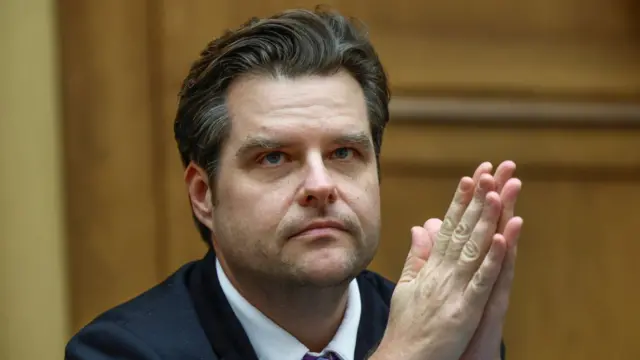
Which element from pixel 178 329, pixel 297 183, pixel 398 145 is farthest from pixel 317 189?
pixel 398 145

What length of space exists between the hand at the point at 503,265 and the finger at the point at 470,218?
2 centimetres

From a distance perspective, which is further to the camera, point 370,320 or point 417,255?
point 370,320

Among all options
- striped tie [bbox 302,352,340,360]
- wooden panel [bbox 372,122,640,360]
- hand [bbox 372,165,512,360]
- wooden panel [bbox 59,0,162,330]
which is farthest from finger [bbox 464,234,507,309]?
wooden panel [bbox 59,0,162,330]

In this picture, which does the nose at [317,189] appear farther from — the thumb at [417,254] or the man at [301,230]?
the thumb at [417,254]

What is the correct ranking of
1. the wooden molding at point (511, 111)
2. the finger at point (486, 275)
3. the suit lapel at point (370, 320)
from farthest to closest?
the wooden molding at point (511, 111) < the suit lapel at point (370, 320) < the finger at point (486, 275)

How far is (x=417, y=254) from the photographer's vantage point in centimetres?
129

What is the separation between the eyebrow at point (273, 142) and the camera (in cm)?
128

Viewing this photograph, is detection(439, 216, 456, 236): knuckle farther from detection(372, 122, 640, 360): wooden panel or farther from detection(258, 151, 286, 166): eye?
detection(372, 122, 640, 360): wooden panel

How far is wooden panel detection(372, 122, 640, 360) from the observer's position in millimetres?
1799

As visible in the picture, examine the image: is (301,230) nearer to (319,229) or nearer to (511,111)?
(319,229)

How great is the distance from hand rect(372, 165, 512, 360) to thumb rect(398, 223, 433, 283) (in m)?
0.04

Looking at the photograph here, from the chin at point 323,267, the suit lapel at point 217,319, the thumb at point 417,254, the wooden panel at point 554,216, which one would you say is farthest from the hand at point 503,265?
the wooden panel at point 554,216

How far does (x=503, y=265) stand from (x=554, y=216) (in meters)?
0.65

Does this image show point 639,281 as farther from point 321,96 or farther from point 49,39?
point 49,39
